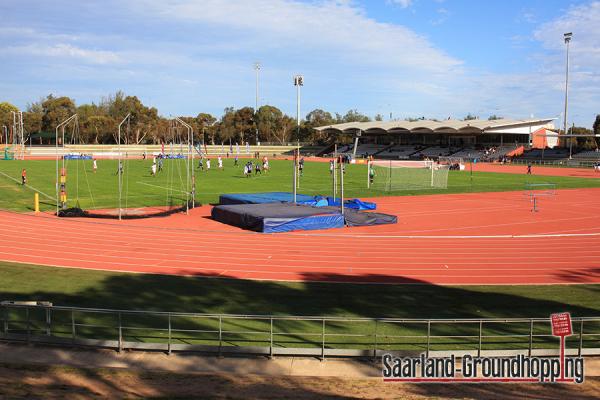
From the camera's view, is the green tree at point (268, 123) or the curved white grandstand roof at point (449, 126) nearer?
the curved white grandstand roof at point (449, 126)

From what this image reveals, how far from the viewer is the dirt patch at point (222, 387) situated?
934 centimetres

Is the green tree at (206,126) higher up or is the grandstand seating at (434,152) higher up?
the green tree at (206,126)

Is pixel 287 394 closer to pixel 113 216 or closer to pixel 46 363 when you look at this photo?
pixel 46 363

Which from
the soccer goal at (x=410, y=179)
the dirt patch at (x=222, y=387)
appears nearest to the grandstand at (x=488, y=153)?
the soccer goal at (x=410, y=179)

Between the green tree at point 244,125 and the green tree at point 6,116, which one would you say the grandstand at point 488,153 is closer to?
the green tree at point 244,125

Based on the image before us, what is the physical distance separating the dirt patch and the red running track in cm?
823

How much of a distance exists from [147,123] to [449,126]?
62.1m

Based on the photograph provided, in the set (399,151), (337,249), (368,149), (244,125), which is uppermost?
(244,125)

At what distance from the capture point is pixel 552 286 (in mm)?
17641

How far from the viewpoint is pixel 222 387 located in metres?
9.75

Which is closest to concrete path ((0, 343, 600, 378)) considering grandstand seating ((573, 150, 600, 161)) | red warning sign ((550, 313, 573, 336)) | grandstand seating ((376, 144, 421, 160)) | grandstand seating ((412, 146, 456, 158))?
red warning sign ((550, 313, 573, 336))

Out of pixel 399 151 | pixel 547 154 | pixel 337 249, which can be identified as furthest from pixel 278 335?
pixel 399 151

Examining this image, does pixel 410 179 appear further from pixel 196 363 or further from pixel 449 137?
pixel 449 137

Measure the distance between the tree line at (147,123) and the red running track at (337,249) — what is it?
298 feet
